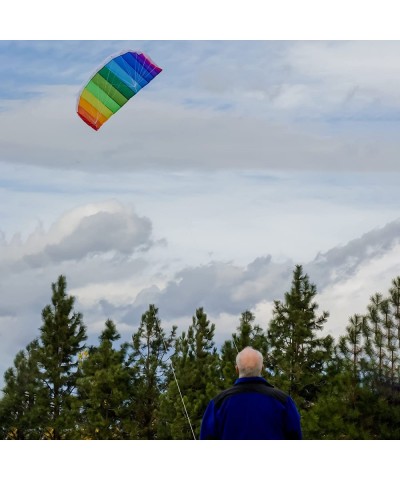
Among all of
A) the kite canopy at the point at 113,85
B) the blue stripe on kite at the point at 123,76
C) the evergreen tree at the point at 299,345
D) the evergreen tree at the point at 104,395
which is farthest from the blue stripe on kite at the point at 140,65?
the evergreen tree at the point at 104,395

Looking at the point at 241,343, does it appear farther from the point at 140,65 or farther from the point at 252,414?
the point at 252,414

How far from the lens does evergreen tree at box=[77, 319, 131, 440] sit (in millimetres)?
31734

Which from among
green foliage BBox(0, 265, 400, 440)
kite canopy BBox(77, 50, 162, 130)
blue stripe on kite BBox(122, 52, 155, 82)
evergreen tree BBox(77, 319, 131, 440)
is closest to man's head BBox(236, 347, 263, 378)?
kite canopy BBox(77, 50, 162, 130)

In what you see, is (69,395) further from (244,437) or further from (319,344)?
(244,437)

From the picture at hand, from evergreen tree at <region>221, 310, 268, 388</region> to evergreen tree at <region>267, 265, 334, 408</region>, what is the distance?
343mm

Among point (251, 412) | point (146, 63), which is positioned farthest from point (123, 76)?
point (251, 412)

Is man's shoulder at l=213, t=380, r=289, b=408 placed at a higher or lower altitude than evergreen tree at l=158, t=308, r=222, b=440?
lower

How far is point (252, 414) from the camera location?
5258 mm

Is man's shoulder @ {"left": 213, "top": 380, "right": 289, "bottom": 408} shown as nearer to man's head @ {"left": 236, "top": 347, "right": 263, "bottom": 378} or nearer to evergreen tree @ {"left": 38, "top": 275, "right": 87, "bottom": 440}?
man's head @ {"left": 236, "top": 347, "right": 263, "bottom": 378}

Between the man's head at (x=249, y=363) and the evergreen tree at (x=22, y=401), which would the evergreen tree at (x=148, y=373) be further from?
the man's head at (x=249, y=363)

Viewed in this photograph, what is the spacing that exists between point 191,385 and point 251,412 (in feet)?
81.5
